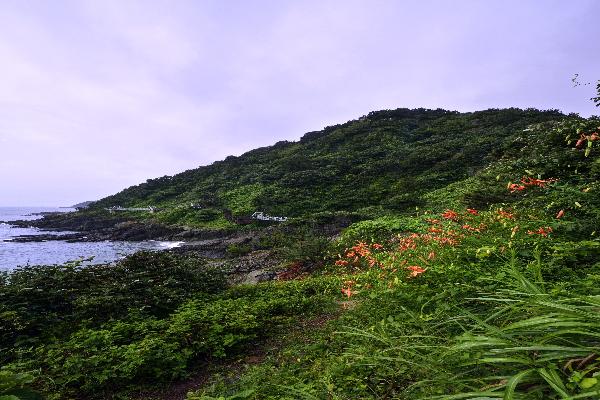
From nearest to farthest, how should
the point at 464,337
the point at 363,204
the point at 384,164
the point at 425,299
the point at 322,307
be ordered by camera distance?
the point at 464,337
the point at 425,299
the point at 322,307
the point at 363,204
the point at 384,164

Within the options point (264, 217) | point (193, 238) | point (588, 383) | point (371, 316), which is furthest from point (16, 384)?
point (193, 238)

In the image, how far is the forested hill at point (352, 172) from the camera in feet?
89.7

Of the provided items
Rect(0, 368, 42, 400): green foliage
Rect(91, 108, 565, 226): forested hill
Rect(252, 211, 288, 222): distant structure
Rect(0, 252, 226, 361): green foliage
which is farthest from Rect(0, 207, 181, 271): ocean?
Rect(0, 368, 42, 400): green foliage

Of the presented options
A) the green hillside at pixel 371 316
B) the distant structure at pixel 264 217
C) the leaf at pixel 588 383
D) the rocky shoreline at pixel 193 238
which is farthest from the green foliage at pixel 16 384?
the distant structure at pixel 264 217

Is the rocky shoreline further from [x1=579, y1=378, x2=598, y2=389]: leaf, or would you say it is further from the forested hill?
[x1=579, y1=378, x2=598, y2=389]: leaf

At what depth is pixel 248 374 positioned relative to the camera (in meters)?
4.35

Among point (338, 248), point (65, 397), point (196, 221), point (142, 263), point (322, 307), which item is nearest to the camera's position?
point (65, 397)

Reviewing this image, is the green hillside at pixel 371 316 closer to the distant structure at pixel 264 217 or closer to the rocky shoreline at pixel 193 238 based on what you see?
the rocky shoreline at pixel 193 238

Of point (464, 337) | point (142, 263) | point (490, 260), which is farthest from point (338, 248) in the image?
point (464, 337)

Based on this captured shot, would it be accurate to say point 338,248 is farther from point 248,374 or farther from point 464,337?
point 464,337

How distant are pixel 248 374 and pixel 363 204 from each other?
22762 mm

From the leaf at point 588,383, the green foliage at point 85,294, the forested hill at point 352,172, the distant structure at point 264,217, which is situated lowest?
the green foliage at point 85,294

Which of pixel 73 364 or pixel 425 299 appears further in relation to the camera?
pixel 73 364

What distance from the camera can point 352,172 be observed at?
3538 centimetres
